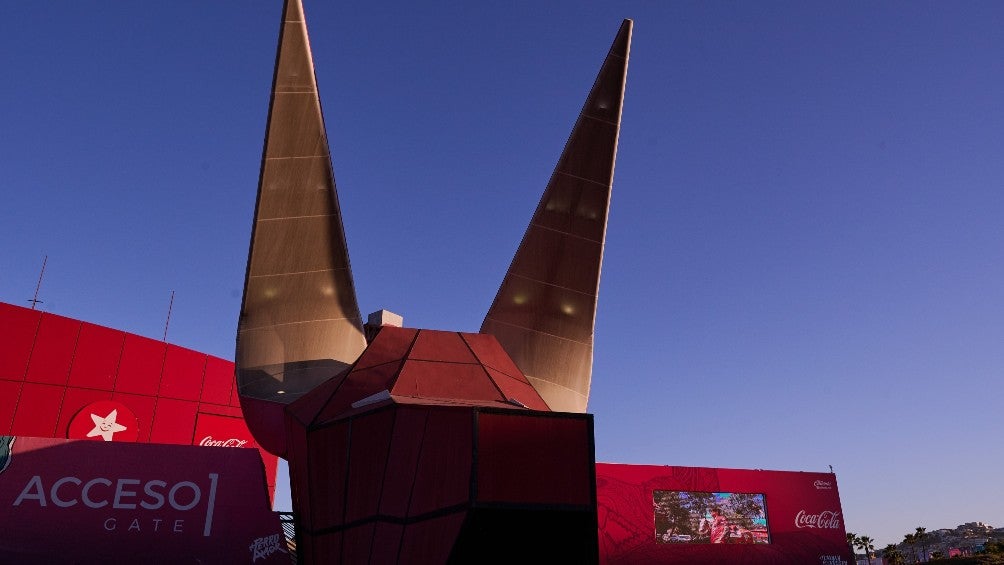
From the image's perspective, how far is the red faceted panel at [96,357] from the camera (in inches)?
1152

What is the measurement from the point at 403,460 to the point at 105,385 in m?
25.8

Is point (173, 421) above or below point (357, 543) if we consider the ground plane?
above

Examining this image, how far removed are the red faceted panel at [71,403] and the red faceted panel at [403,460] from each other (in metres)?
24.3

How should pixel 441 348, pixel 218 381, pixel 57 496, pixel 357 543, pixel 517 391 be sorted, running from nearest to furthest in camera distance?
pixel 357 543
pixel 517 391
pixel 441 348
pixel 57 496
pixel 218 381

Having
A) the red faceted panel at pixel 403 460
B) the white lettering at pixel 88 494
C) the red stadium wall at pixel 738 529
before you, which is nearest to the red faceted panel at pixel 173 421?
the red stadium wall at pixel 738 529

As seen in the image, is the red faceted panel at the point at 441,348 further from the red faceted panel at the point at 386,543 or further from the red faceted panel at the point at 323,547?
the red faceted panel at the point at 386,543

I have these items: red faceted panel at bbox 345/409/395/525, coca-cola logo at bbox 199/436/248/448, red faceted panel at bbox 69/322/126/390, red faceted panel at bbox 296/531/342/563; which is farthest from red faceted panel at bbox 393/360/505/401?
coca-cola logo at bbox 199/436/248/448

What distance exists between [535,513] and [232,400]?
101 feet

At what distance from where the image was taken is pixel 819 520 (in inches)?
1244

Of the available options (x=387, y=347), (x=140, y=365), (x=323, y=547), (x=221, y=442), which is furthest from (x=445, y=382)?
(x=221, y=442)

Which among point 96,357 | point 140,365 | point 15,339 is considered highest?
point 140,365

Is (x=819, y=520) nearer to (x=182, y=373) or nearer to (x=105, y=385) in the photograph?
(x=182, y=373)

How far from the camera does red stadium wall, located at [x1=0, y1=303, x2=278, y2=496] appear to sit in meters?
27.3

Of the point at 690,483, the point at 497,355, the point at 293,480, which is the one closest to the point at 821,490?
the point at 690,483
